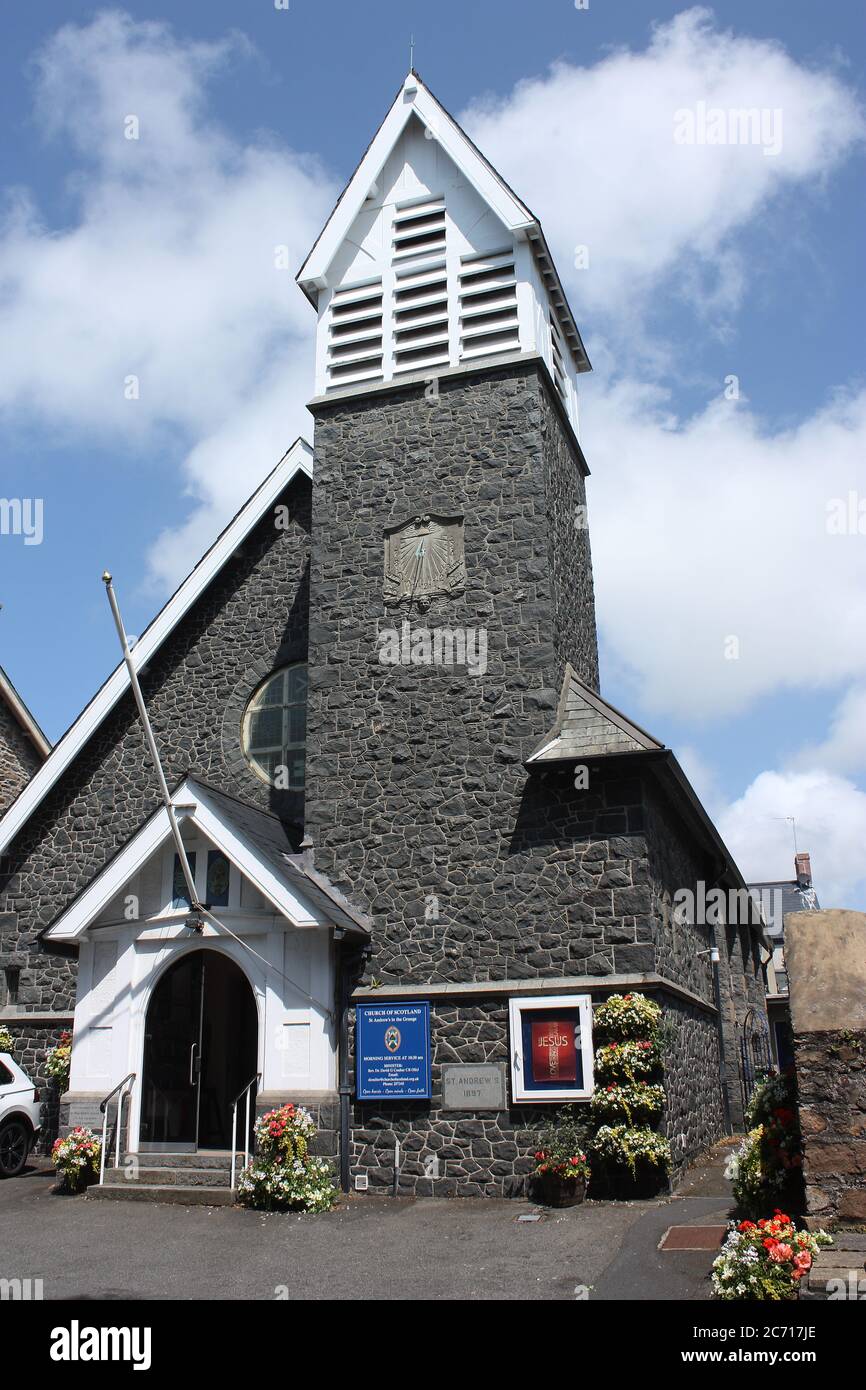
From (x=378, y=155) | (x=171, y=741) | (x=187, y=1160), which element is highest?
(x=378, y=155)

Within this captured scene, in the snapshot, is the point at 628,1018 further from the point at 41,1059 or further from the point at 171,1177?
the point at 41,1059

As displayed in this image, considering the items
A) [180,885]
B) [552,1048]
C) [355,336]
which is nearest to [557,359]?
[355,336]

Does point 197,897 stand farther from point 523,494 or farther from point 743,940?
point 743,940

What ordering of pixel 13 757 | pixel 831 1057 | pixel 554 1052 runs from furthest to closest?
pixel 13 757 < pixel 554 1052 < pixel 831 1057

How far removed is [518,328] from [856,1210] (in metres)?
13.0

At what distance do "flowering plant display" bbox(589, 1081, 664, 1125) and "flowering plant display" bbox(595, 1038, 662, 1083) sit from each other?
4.0 inches

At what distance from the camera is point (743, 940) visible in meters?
26.3

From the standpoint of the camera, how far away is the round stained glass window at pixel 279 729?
17719 millimetres

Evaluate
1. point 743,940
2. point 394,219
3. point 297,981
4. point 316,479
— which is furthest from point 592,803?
point 743,940

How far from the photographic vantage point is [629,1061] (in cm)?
1283

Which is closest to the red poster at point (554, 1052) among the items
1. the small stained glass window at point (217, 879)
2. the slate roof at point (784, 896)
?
the small stained glass window at point (217, 879)

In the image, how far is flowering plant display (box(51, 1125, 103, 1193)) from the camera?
1355 centimetres

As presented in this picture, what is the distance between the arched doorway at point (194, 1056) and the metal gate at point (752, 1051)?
8785mm

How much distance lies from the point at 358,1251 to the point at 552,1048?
Answer: 3.70 meters
